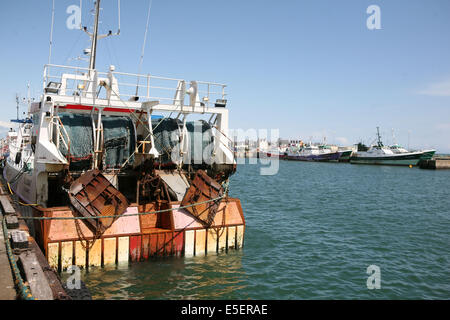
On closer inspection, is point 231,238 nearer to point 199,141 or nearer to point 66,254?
point 199,141

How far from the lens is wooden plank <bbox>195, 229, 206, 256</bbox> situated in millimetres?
12859

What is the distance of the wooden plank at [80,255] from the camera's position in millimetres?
10914

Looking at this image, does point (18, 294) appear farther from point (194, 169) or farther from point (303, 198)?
→ point (303, 198)

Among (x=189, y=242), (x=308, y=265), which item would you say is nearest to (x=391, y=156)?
(x=308, y=265)

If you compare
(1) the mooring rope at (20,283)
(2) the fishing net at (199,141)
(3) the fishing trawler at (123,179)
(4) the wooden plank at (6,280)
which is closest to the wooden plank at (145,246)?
(3) the fishing trawler at (123,179)

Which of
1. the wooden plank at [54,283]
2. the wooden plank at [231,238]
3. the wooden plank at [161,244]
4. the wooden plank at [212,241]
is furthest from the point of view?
the wooden plank at [231,238]

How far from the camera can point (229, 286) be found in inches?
454

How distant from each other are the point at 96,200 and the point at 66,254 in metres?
1.89

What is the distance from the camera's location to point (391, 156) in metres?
88.4

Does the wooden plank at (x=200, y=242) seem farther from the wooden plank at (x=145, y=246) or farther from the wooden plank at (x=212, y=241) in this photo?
the wooden plank at (x=145, y=246)

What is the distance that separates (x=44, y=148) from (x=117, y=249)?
170 inches

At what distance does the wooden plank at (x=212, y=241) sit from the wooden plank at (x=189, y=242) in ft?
2.17

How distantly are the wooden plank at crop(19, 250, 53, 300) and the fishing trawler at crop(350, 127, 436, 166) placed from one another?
3615 inches

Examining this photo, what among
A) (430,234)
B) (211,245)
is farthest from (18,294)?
(430,234)
